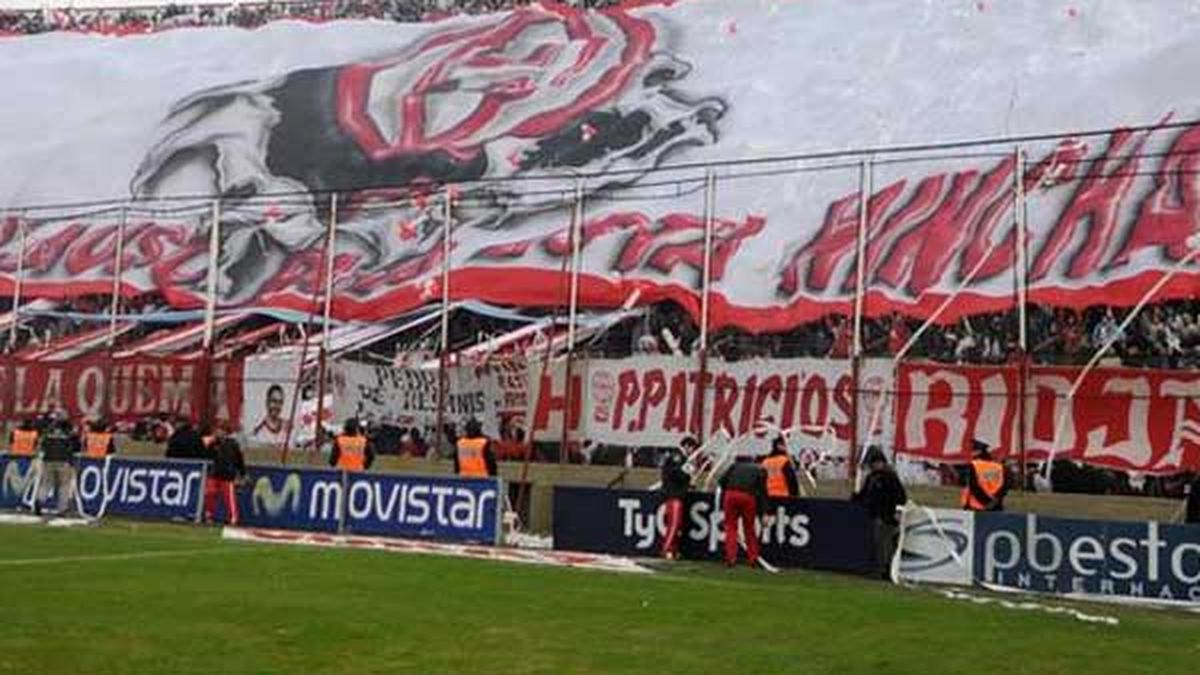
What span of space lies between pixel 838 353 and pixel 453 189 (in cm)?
985

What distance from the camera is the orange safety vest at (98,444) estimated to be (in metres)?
25.7

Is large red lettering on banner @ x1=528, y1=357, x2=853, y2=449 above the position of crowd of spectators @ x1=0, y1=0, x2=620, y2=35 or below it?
below

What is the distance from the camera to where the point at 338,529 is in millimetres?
22859

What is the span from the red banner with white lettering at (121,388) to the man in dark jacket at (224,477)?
5.76 metres

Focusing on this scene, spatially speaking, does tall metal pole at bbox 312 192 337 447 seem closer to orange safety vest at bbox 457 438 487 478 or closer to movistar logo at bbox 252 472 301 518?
movistar logo at bbox 252 472 301 518

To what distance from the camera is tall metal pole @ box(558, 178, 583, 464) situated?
2634 cm

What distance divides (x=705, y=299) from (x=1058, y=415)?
744 centimetres

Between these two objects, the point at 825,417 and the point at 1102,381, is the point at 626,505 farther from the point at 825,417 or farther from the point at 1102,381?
the point at 1102,381

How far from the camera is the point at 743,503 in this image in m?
19.5

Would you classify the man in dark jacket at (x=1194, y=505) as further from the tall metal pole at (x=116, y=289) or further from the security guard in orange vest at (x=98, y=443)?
the tall metal pole at (x=116, y=289)

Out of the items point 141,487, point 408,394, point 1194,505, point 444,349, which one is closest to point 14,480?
point 141,487

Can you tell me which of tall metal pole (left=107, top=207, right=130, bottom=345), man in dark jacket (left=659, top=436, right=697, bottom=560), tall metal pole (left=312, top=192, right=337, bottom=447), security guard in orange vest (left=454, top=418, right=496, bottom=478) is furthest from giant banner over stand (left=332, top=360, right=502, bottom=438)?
man in dark jacket (left=659, top=436, right=697, bottom=560)

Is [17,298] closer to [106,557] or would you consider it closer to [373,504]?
[373,504]

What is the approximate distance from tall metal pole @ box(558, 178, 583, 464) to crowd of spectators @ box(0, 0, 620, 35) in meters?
10.8
